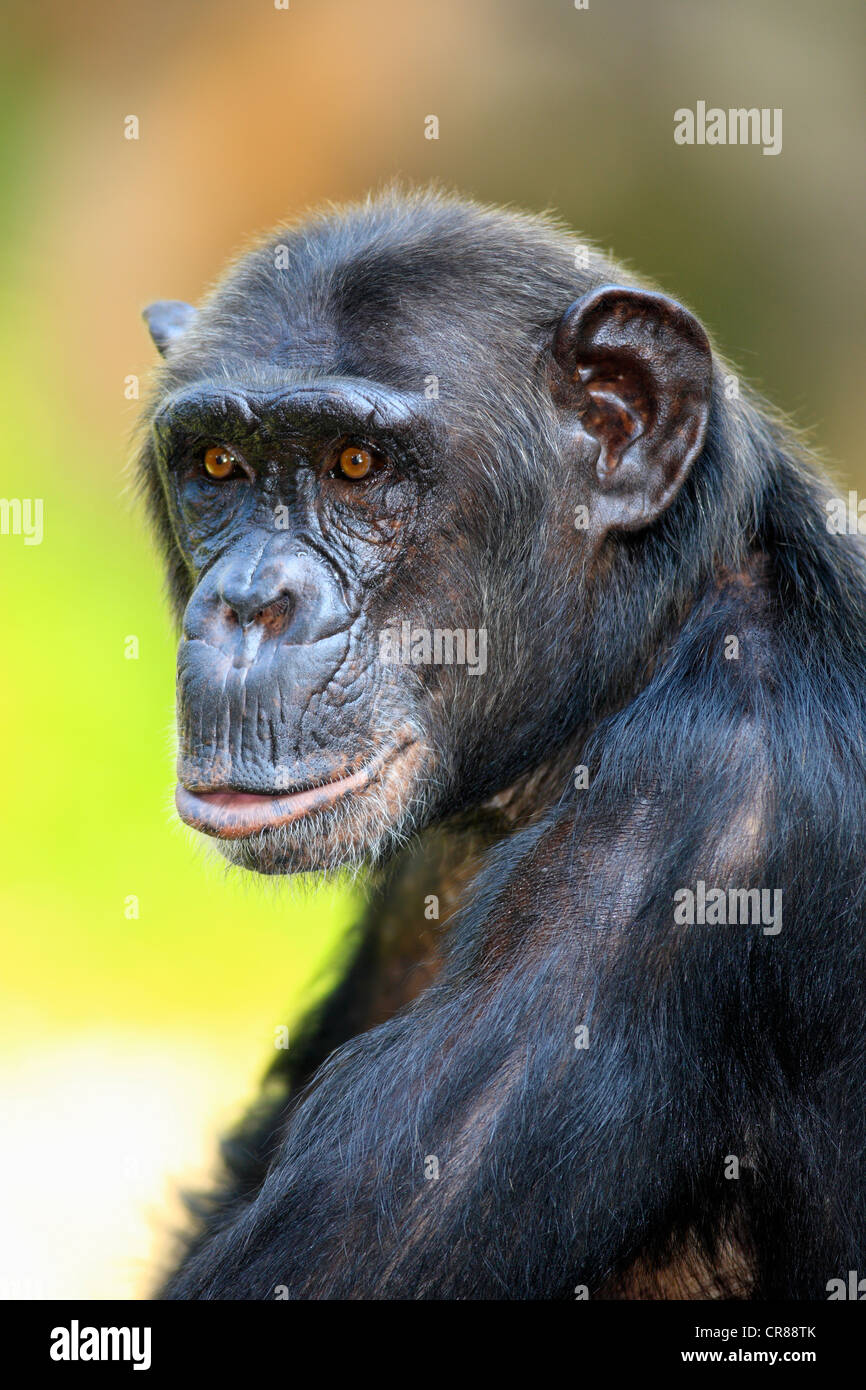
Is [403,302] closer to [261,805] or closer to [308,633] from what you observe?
[308,633]

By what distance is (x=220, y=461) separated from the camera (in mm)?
3889

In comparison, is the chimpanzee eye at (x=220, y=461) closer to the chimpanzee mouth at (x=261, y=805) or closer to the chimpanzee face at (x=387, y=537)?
the chimpanzee face at (x=387, y=537)

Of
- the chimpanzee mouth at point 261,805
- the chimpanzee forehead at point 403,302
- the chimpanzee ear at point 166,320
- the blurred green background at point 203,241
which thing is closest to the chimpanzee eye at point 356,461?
the chimpanzee forehead at point 403,302

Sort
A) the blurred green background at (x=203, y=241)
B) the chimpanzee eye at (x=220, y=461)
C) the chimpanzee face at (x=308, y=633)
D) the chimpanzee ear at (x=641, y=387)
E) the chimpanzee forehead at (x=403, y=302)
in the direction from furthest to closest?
the blurred green background at (x=203, y=241)
the chimpanzee eye at (x=220, y=461)
the chimpanzee forehead at (x=403, y=302)
the chimpanzee ear at (x=641, y=387)
the chimpanzee face at (x=308, y=633)

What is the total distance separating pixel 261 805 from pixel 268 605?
51cm

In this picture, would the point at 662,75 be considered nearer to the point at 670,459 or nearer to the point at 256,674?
the point at 670,459

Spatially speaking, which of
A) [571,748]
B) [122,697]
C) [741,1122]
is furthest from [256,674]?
[122,697]

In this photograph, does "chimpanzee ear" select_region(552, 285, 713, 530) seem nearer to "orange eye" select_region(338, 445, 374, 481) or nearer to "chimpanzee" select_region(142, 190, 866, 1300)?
"chimpanzee" select_region(142, 190, 866, 1300)

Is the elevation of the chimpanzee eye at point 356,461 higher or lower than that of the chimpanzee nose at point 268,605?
higher

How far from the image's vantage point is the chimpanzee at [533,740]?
125 inches

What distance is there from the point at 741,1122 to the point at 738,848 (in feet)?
2.23

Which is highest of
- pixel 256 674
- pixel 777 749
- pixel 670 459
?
pixel 670 459

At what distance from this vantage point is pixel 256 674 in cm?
349

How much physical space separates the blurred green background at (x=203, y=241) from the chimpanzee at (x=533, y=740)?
4373mm
